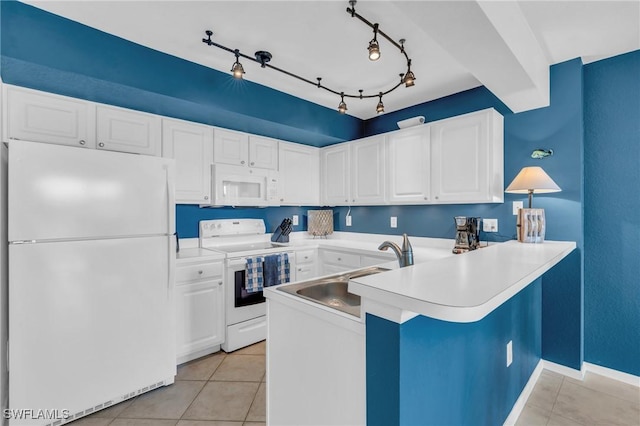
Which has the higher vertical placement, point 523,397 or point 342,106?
point 342,106

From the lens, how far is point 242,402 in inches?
78.2

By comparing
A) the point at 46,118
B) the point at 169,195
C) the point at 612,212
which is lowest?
the point at 612,212

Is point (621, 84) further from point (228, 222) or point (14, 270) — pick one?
point (14, 270)

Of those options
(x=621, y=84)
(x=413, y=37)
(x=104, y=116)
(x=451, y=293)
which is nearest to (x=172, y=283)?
(x=104, y=116)

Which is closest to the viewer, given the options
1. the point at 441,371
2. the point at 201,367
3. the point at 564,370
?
the point at 441,371

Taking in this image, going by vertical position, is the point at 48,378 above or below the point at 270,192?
below

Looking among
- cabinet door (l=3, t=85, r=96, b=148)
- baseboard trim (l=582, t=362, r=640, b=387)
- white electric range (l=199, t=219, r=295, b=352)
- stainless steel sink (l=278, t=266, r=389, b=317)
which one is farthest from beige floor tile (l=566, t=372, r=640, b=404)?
cabinet door (l=3, t=85, r=96, b=148)

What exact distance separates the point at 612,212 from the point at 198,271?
3319 millimetres

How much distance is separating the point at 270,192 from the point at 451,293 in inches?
105

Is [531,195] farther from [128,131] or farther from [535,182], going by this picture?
[128,131]

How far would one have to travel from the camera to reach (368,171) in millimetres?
3377

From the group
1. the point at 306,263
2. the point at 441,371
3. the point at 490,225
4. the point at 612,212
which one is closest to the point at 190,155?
the point at 306,263

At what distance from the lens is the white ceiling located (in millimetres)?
Answer: 1484

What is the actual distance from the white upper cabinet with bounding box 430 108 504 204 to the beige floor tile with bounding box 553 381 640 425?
4.87ft
